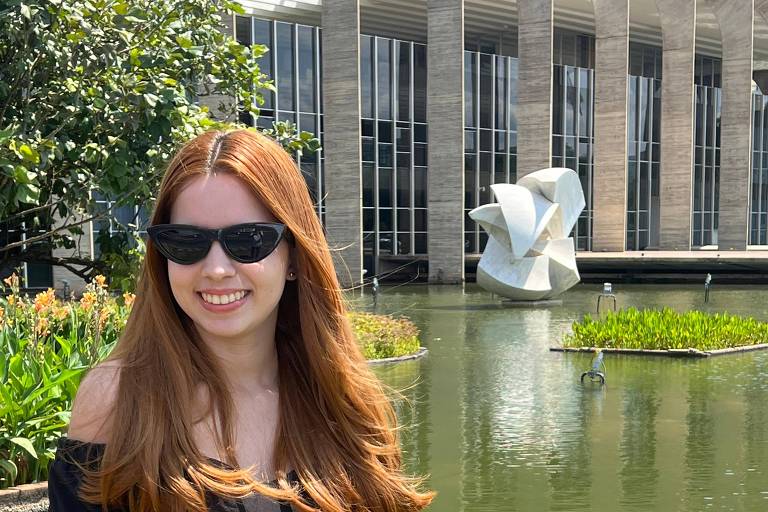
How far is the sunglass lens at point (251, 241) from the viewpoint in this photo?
6.26 feet

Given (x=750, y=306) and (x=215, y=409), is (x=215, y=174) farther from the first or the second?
(x=750, y=306)

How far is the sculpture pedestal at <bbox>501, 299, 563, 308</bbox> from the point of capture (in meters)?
23.6

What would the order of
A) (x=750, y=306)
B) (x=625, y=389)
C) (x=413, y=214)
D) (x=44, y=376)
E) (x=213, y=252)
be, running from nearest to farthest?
1. (x=213, y=252)
2. (x=44, y=376)
3. (x=625, y=389)
4. (x=750, y=306)
5. (x=413, y=214)

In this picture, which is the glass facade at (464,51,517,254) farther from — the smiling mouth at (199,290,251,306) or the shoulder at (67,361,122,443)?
the shoulder at (67,361,122,443)

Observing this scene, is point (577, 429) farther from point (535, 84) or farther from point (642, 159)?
point (642, 159)

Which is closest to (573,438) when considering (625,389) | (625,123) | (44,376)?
(625,389)

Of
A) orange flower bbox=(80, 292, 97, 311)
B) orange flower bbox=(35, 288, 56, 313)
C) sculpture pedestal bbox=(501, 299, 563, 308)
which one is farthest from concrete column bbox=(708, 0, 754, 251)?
orange flower bbox=(35, 288, 56, 313)

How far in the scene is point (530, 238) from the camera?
2367 centimetres

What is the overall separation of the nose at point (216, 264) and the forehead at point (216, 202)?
0.05 m

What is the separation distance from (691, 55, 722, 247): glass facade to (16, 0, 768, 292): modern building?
3.52 m

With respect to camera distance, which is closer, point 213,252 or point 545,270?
point 213,252

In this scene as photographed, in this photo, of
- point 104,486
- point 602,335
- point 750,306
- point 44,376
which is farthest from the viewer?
point 750,306

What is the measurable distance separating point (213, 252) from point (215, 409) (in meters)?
0.34

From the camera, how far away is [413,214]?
3788 cm
